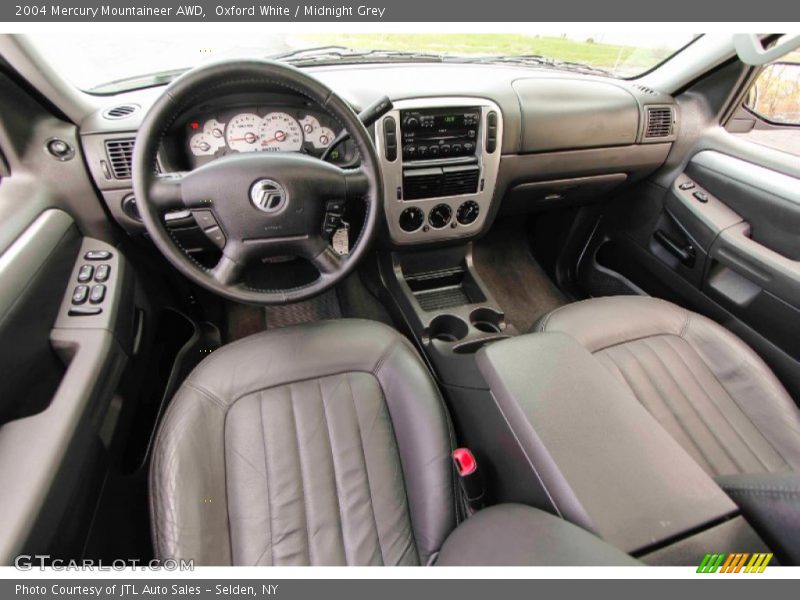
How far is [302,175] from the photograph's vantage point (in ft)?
3.34

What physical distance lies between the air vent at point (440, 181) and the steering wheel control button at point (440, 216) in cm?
5

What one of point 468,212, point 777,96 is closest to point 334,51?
point 468,212

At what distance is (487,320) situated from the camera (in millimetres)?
1557

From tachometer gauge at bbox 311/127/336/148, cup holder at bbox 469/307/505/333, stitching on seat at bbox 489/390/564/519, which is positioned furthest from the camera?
cup holder at bbox 469/307/505/333

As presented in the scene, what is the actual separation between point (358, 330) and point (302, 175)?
415 mm

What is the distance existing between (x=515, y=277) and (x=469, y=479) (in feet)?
5.12

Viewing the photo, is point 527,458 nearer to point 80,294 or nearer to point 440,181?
point 440,181

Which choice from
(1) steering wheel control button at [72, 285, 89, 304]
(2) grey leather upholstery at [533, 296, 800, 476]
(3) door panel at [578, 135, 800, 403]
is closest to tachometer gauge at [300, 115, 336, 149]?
(1) steering wheel control button at [72, 285, 89, 304]

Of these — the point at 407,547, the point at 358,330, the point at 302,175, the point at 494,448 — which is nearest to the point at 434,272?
the point at 358,330

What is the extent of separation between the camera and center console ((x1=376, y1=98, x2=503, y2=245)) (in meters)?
1.35

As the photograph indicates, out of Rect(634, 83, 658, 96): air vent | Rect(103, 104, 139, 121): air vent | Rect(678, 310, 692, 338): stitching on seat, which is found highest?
Rect(634, 83, 658, 96): air vent

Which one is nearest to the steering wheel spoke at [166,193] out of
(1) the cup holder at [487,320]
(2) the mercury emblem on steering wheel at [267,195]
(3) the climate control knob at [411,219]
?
(2) the mercury emblem on steering wheel at [267,195]

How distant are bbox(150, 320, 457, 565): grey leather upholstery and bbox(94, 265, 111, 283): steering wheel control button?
0.35m

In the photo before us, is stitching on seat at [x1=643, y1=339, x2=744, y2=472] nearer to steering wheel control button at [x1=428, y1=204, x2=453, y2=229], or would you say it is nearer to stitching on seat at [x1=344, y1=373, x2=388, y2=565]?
Result: steering wheel control button at [x1=428, y1=204, x2=453, y2=229]
